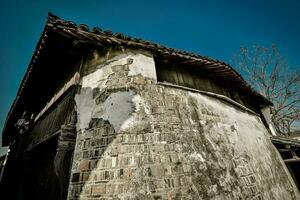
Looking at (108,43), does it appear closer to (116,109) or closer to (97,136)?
(116,109)

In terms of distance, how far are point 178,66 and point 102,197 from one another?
3.22 m

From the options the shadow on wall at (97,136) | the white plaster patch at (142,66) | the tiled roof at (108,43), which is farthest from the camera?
the white plaster patch at (142,66)

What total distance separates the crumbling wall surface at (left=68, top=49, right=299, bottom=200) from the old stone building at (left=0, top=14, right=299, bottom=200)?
1 centimetres

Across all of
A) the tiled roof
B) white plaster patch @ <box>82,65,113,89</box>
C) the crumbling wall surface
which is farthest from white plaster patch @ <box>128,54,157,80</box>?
white plaster patch @ <box>82,65,113,89</box>

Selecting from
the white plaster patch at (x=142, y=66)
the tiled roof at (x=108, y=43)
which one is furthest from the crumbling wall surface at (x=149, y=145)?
the tiled roof at (x=108, y=43)

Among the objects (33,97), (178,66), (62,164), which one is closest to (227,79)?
(178,66)

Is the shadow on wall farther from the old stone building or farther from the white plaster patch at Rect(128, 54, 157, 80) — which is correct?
the white plaster patch at Rect(128, 54, 157, 80)

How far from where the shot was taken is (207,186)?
2.31 metres

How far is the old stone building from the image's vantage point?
208 cm

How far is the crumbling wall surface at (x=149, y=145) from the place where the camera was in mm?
2016

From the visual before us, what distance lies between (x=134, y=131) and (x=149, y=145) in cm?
29

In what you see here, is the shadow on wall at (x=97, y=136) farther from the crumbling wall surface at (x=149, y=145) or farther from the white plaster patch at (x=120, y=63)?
the white plaster patch at (x=120, y=63)

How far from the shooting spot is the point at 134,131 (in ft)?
7.60

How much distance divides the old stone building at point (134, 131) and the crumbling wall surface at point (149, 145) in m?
0.01
